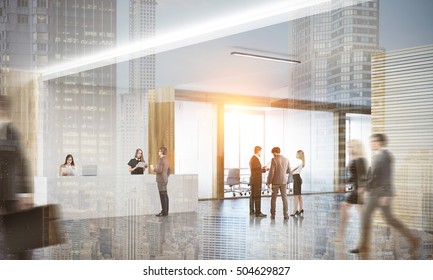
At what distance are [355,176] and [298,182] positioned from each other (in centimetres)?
158

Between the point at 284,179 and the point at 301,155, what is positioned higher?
the point at 301,155

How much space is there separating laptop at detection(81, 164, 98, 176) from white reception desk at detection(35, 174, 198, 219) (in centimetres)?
4

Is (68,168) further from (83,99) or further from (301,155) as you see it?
(301,155)

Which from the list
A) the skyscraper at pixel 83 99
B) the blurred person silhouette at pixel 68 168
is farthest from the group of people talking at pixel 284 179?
the blurred person silhouette at pixel 68 168

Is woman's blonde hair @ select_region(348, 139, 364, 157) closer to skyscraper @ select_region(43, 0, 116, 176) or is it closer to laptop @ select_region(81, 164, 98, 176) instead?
skyscraper @ select_region(43, 0, 116, 176)

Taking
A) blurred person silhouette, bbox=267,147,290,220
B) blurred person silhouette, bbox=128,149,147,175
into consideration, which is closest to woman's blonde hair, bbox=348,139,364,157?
blurred person silhouette, bbox=267,147,290,220

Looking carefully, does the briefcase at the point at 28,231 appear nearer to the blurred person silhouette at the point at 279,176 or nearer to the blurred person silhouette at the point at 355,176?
the blurred person silhouette at the point at 355,176

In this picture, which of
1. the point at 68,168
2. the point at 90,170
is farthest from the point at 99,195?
the point at 68,168

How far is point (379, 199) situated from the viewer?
4.16m

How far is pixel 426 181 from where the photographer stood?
4.22 meters

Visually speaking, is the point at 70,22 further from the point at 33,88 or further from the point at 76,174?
the point at 76,174

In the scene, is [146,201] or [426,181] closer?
[426,181]

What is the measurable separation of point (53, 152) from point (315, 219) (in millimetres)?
3028

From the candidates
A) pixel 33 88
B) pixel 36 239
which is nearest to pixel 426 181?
pixel 36 239
